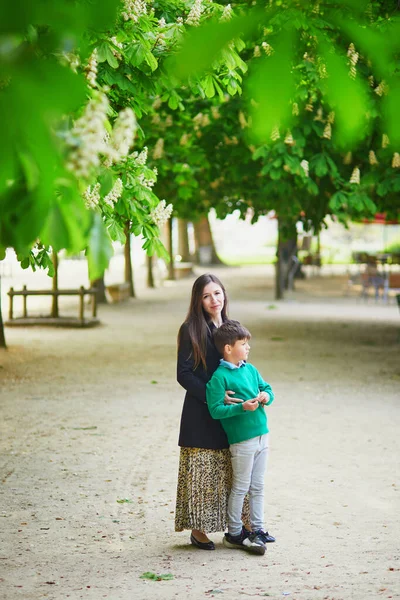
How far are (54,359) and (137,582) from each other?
1109cm

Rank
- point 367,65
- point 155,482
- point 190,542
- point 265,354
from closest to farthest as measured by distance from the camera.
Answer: point 367,65
point 190,542
point 155,482
point 265,354

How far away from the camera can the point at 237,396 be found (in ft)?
20.2

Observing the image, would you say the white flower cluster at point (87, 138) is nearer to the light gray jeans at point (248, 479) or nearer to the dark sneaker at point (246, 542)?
the light gray jeans at point (248, 479)

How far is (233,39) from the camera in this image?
6.63 ft

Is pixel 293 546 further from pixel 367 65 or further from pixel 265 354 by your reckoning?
pixel 265 354

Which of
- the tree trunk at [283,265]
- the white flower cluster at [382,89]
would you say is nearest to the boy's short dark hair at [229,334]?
the white flower cluster at [382,89]

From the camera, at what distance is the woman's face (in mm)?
6352

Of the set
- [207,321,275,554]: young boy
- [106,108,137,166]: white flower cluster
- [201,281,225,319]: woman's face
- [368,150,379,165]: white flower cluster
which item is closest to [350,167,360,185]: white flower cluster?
[368,150,379,165]: white flower cluster

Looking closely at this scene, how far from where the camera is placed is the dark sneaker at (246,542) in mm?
6332

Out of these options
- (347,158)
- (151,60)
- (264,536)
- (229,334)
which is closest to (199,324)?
(229,334)

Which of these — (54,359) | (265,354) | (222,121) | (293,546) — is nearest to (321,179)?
(222,121)

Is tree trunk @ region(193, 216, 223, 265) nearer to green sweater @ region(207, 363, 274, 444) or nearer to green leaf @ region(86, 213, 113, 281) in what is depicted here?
green sweater @ region(207, 363, 274, 444)

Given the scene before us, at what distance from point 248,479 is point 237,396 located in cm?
58

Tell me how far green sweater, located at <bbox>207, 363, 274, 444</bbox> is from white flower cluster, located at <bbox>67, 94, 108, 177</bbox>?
341 cm
